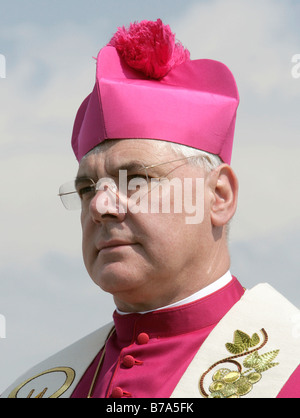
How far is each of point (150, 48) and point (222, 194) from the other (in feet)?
3.34

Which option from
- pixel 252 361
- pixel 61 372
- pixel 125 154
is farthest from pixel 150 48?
pixel 61 372

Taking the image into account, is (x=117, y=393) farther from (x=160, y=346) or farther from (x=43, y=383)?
(x=43, y=383)

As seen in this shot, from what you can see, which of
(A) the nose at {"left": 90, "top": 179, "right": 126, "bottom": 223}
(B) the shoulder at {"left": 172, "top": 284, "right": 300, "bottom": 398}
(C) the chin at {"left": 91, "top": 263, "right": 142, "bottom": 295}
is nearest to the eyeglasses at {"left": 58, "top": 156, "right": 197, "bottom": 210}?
(A) the nose at {"left": 90, "top": 179, "right": 126, "bottom": 223}

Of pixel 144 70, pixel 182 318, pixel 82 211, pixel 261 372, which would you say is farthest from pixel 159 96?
pixel 261 372

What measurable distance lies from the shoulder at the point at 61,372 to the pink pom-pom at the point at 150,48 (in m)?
1.69

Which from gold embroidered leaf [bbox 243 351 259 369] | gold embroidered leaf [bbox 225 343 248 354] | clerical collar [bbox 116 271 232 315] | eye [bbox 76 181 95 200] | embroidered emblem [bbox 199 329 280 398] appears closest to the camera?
embroidered emblem [bbox 199 329 280 398]

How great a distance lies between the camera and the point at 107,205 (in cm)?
563

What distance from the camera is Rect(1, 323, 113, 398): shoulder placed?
614cm

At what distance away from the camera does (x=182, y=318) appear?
571 centimetres

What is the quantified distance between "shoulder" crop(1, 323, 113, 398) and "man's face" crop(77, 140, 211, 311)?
0.65m

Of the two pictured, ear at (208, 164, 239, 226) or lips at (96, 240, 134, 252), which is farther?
ear at (208, 164, 239, 226)

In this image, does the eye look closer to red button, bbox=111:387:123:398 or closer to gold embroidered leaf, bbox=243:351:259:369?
red button, bbox=111:387:123:398

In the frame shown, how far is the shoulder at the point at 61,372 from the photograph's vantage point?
6.14 metres
